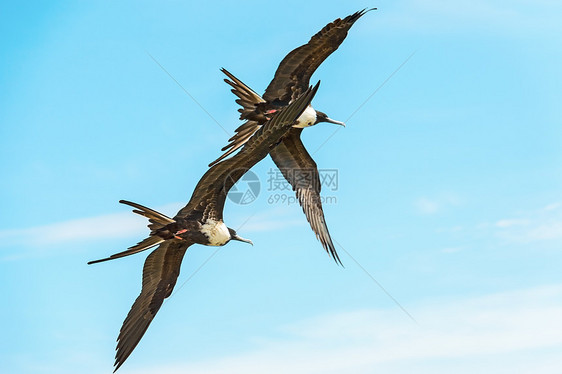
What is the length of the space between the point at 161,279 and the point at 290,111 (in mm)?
3671

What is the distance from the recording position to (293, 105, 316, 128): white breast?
14242 millimetres

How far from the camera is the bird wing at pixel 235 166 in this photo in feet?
33.0

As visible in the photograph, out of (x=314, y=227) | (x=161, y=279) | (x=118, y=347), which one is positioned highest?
(x=314, y=227)

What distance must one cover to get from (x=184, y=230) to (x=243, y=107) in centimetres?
237

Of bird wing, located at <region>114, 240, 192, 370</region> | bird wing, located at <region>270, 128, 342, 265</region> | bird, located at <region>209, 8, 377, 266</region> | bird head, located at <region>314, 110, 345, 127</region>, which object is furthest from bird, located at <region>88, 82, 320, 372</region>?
bird head, located at <region>314, 110, 345, 127</region>

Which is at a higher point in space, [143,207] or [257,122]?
[257,122]

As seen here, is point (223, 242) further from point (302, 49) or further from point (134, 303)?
point (302, 49)

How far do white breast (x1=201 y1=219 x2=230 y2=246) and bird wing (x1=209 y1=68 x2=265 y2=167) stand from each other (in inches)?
44.5

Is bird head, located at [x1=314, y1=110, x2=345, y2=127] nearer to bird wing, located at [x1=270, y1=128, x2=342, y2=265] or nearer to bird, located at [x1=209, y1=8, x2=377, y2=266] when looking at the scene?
bird wing, located at [x1=270, y1=128, x2=342, y2=265]

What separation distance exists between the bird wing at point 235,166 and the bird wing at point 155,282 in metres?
0.75

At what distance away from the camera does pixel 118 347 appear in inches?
477

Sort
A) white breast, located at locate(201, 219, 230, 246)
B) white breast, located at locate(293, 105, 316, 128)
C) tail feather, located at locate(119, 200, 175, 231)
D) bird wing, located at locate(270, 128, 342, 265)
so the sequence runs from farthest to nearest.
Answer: bird wing, located at locate(270, 128, 342, 265) < white breast, located at locate(293, 105, 316, 128) < white breast, located at locate(201, 219, 230, 246) < tail feather, located at locate(119, 200, 175, 231)

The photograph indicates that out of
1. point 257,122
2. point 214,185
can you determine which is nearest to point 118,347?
point 214,185

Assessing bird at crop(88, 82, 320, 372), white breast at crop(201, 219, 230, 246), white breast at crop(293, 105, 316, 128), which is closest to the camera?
bird at crop(88, 82, 320, 372)
